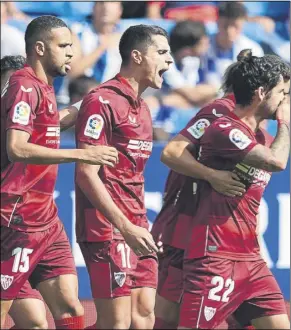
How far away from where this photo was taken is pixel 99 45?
10.8m

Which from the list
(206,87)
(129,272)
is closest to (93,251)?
(129,272)

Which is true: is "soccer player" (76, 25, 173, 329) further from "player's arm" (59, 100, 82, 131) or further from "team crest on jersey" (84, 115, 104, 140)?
"player's arm" (59, 100, 82, 131)

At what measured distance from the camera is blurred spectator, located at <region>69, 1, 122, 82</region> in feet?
35.2

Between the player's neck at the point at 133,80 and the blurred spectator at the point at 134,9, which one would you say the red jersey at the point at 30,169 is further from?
the blurred spectator at the point at 134,9

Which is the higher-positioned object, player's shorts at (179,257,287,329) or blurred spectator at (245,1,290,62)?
blurred spectator at (245,1,290,62)

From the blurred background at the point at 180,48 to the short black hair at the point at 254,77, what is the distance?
3.95 m

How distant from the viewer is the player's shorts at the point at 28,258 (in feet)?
20.5

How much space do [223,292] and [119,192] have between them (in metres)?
0.88

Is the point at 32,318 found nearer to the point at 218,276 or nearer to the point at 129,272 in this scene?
the point at 129,272

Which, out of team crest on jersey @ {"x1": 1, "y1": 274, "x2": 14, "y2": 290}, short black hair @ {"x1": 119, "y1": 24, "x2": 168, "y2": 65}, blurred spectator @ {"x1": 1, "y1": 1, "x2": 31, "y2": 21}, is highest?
blurred spectator @ {"x1": 1, "y1": 1, "x2": 31, "y2": 21}

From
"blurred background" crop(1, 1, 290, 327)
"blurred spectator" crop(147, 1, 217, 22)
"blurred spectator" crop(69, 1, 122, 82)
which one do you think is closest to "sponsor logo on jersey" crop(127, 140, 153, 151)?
"blurred background" crop(1, 1, 290, 327)

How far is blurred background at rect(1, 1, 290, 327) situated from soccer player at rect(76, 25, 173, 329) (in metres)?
3.52

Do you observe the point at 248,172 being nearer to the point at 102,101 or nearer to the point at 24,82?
the point at 102,101

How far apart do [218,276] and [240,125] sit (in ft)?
2.83
